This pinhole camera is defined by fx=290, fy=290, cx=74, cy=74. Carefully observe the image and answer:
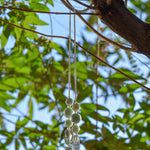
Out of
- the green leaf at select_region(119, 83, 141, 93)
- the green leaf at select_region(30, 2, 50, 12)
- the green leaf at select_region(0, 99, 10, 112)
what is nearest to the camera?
the green leaf at select_region(30, 2, 50, 12)

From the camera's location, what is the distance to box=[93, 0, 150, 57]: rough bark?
0.45 meters

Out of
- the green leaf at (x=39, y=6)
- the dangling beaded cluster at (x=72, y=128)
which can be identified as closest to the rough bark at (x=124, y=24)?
the dangling beaded cluster at (x=72, y=128)

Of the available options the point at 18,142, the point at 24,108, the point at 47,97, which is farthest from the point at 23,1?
the point at 24,108

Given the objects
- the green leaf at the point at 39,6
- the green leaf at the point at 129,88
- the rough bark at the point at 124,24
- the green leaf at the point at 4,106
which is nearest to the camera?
the rough bark at the point at 124,24

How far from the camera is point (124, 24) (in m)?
0.45

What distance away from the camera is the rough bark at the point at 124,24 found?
1.49 ft

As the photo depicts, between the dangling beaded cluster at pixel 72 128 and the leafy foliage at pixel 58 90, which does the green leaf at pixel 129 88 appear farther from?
the dangling beaded cluster at pixel 72 128


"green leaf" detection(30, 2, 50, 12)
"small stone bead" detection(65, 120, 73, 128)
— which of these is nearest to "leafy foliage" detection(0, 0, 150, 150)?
"green leaf" detection(30, 2, 50, 12)

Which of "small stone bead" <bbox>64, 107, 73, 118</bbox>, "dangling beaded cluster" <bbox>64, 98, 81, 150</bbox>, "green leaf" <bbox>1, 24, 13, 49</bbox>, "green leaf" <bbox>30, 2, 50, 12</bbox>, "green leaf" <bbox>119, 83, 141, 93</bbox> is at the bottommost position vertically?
"dangling beaded cluster" <bbox>64, 98, 81, 150</bbox>

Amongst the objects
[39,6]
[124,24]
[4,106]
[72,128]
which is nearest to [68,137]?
[72,128]

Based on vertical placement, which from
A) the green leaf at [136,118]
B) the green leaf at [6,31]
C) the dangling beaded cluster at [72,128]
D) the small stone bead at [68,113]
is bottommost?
the dangling beaded cluster at [72,128]

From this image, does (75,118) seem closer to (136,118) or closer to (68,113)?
(68,113)

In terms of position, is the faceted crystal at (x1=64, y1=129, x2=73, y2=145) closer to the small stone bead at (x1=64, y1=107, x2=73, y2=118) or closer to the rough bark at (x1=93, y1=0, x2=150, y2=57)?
the small stone bead at (x1=64, y1=107, x2=73, y2=118)

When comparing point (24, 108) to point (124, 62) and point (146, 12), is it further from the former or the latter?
point (146, 12)
